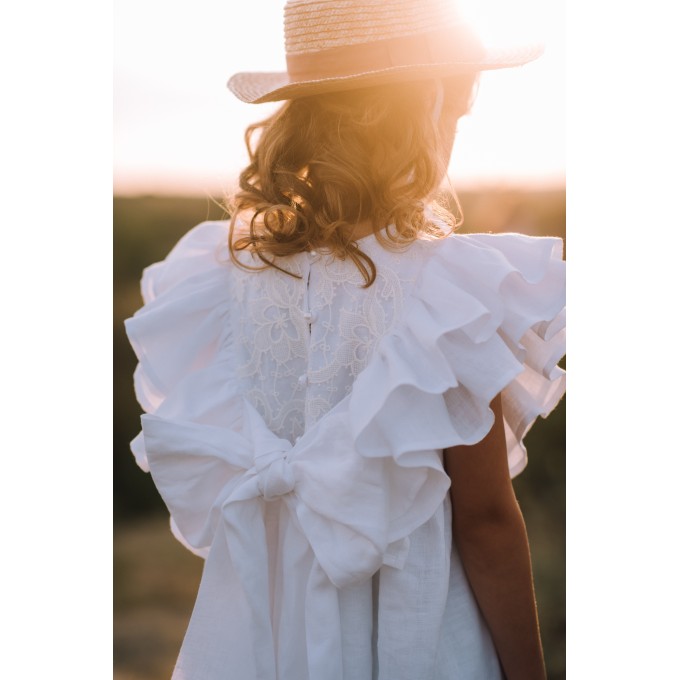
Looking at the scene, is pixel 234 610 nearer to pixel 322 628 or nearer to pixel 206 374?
pixel 322 628

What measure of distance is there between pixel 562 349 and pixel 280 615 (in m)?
0.70

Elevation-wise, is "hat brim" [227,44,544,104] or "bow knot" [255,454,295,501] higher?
"hat brim" [227,44,544,104]

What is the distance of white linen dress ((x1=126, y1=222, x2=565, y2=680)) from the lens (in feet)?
3.85

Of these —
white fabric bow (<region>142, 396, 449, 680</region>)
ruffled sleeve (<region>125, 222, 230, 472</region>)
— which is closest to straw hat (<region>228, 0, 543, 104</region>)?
ruffled sleeve (<region>125, 222, 230, 472</region>)

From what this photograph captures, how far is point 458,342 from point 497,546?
364mm

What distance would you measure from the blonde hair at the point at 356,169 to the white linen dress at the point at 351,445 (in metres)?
0.04


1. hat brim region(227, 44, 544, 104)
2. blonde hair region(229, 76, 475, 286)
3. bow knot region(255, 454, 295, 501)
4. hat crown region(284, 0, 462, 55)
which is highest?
hat crown region(284, 0, 462, 55)

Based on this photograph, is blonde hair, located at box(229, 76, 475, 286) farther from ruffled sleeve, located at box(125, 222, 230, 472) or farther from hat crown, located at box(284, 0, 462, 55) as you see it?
ruffled sleeve, located at box(125, 222, 230, 472)

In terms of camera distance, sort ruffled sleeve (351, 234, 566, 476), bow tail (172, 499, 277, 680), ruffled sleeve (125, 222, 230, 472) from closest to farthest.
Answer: ruffled sleeve (351, 234, 566, 476), bow tail (172, 499, 277, 680), ruffled sleeve (125, 222, 230, 472)

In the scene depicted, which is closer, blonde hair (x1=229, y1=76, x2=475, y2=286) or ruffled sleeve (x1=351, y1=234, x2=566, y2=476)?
ruffled sleeve (x1=351, y1=234, x2=566, y2=476)

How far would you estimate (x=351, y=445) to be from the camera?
3.93 ft

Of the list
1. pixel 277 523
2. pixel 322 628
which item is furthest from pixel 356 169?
pixel 322 628
